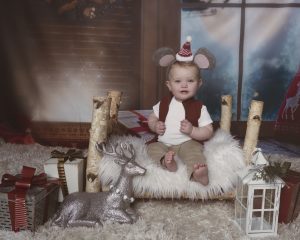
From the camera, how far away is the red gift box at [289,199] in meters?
1.94

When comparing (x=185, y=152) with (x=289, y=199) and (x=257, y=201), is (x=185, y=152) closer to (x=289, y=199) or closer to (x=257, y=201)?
(x=257, y=201)

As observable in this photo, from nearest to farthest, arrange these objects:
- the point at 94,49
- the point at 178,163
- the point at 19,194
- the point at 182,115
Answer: the point at 19,194 < the point at 178,163 < the point at 182,115 < the point at 94,49

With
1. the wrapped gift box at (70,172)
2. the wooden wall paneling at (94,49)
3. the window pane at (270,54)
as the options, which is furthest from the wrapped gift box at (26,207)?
the window pane at (270,54)

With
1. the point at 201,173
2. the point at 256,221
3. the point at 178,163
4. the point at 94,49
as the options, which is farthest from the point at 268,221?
the point at 94,49

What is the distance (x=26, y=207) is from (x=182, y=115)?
0.86m

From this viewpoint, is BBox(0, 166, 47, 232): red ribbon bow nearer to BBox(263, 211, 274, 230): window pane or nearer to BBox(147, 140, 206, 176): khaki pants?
BBox(147, 140, 206, 176): khaki pants

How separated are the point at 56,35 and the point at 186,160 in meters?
1.61

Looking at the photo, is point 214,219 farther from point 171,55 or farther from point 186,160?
point 171,55

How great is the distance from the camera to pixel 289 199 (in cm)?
196

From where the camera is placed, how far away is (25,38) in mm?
3131

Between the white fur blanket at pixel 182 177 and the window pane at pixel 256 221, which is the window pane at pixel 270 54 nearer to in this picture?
the white fur blanket at pixel 182 177

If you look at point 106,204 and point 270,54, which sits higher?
point 270,54

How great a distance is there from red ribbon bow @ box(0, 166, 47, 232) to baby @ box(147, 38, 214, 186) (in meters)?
0.57

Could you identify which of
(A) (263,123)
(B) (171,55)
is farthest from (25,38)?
(A) (263,123)
